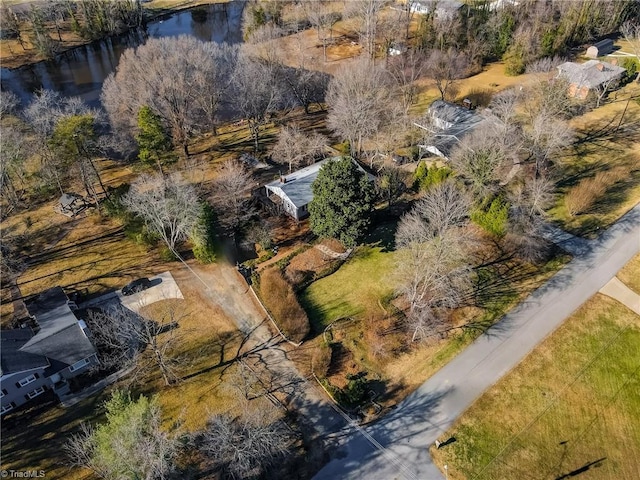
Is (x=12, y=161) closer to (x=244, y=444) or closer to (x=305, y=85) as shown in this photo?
(x=305, y=85)

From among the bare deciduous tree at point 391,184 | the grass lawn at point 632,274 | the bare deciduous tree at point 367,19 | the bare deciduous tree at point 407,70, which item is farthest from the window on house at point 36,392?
the bare deciduous tree at point 367,19

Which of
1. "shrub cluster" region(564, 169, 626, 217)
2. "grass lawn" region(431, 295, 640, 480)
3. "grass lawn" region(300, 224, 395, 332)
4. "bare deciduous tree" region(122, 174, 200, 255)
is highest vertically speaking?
"bare deciduous tree" region(122, 174, 200, 255)

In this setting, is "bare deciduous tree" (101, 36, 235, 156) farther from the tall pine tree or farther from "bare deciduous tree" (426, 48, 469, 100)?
"bare deciduous tree" (426, 48, 469, 100)

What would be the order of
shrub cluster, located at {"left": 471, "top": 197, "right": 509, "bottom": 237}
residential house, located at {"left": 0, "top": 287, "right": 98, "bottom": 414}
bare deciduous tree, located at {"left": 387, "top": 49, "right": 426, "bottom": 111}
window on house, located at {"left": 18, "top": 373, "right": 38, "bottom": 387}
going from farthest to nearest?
bare deciduous tree, located at {"left": 387, "top": 49, "right": 426, "bottom": 111}, shrub cluster, located at {"left": 471, "top": 197, "right": 509, "bottom": 237}, window on house, located at {"left": 18, "top": 373, "right": 38, "bottom": 387}, residential house, located at {"left": 0, "top": 287, "right": 98, "bottom": 414}

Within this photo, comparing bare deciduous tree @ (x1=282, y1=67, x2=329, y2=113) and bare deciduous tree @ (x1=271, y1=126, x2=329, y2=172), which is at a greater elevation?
bare deciduous tree @ (x1=282, y1=67, x2=329, y2=113)

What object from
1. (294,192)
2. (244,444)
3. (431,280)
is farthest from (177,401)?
(294,192)

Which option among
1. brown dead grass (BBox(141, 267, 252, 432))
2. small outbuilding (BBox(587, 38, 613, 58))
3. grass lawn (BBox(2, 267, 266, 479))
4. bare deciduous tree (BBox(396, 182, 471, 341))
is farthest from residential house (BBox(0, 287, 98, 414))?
small outbuilding (BBox(587, 38, 613, 58))

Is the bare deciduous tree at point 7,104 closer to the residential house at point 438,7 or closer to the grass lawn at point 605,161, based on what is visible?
the residential house at point 438,7
